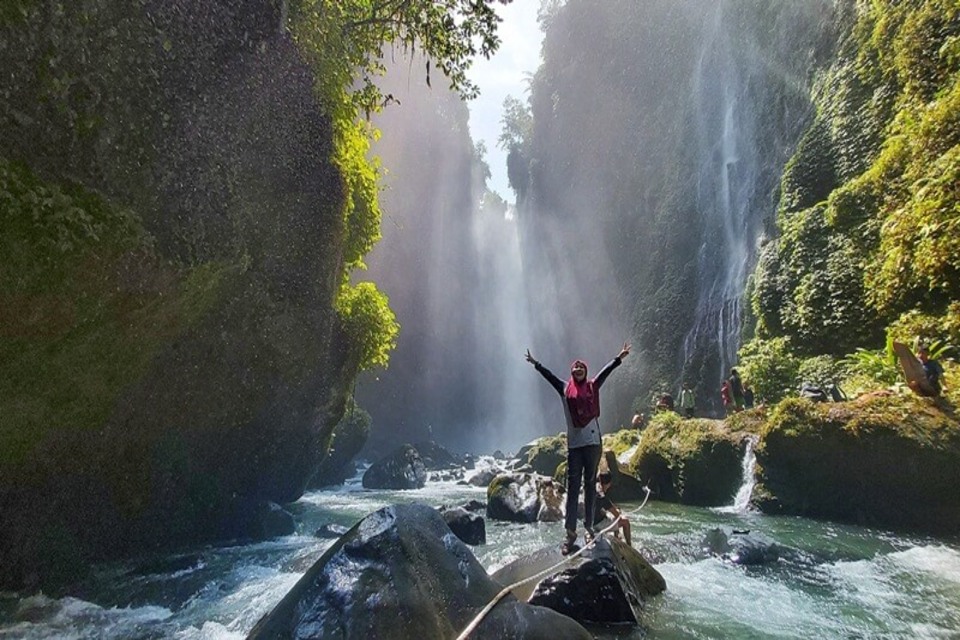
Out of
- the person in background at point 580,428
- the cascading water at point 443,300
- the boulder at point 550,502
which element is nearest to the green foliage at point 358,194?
the boulder at point 550,502

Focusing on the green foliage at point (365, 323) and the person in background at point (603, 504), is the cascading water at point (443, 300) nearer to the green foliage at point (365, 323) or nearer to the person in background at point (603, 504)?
the green foliage at point (365, 323)

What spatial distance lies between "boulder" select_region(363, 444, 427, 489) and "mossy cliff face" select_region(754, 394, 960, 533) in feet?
62.4

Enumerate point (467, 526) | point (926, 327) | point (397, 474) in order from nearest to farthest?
point (467, 526)
point (926, 327)
point (397, 474)

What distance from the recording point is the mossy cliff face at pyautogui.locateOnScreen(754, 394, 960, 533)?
8.98 metres

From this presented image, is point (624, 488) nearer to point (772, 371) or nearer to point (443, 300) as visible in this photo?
point (772, 371)

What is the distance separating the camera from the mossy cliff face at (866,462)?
898cm

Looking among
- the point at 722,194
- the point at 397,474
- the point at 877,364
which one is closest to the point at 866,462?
the point at 877,364

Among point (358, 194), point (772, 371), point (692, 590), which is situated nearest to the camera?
point (692, 590)

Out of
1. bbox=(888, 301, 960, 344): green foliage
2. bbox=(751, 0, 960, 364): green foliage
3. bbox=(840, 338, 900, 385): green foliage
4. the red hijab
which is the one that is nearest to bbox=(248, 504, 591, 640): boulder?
the red hijab

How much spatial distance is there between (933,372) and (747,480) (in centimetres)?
483

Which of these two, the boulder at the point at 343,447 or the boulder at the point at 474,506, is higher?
the boulder at the point at 343,447

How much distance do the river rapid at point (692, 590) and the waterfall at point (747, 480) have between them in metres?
1.49

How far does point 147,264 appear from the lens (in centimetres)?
725

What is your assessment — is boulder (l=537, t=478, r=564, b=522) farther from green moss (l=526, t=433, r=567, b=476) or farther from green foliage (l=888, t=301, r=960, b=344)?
green foliage (l=888, t=301, r=960, b=344)
